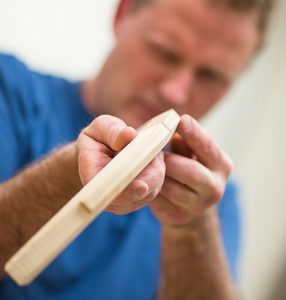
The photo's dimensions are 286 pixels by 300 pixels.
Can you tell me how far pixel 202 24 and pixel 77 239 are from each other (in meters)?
0.39

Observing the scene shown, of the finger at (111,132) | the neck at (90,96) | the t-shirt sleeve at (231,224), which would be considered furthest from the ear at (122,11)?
the finger at (111,132)

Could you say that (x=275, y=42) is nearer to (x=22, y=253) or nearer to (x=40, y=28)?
(x=40, y=28)

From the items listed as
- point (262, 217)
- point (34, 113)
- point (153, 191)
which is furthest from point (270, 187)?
point (153, 191)

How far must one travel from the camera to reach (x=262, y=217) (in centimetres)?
126

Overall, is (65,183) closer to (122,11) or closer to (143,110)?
(143,110)

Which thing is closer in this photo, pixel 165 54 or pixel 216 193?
pixel 216 193

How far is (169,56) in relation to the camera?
63 centimetres

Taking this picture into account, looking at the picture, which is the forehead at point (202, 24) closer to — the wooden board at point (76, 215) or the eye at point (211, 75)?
the eye at point (211, 75)

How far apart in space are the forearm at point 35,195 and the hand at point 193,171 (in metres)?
0.08

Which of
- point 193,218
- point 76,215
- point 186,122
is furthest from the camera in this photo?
point 193,218

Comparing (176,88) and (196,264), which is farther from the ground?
(176,88)

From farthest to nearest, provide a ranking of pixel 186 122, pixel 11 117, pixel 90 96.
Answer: pixel 90 96, pixel 11 117, pixel 186 122

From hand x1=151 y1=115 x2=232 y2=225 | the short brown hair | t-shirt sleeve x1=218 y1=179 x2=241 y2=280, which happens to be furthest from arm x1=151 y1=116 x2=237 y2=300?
the short brown hair

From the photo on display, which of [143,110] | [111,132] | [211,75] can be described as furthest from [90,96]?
[111,132]
